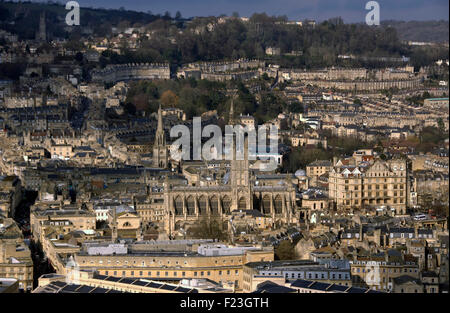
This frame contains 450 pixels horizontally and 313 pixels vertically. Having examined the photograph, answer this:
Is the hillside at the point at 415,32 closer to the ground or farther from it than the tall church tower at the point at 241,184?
farther from it

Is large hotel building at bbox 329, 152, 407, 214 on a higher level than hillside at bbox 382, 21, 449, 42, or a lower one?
lower

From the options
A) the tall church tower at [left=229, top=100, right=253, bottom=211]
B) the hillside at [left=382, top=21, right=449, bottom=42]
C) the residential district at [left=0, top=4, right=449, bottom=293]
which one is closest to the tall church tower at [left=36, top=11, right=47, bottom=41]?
the residential district at [left=0, top=4, right=449, bottom=293]

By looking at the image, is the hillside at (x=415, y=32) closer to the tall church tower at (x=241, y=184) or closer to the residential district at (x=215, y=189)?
the residential district at (x=215, y=189)

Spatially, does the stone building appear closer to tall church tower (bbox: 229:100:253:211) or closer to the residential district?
the residential district

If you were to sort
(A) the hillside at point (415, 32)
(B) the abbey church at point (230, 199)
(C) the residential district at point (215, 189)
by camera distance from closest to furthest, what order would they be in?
(C) the residential district at point (215, 189) → (B) the abbey church at point (230, 199) → (A) the hillside at point (415, 32)

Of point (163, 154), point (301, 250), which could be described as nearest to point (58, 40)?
point (163, 154)

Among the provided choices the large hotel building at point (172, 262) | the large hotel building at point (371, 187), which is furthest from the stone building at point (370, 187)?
the large hotel building at point (172, 262)

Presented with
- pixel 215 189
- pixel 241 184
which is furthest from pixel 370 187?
pixel 215 189
